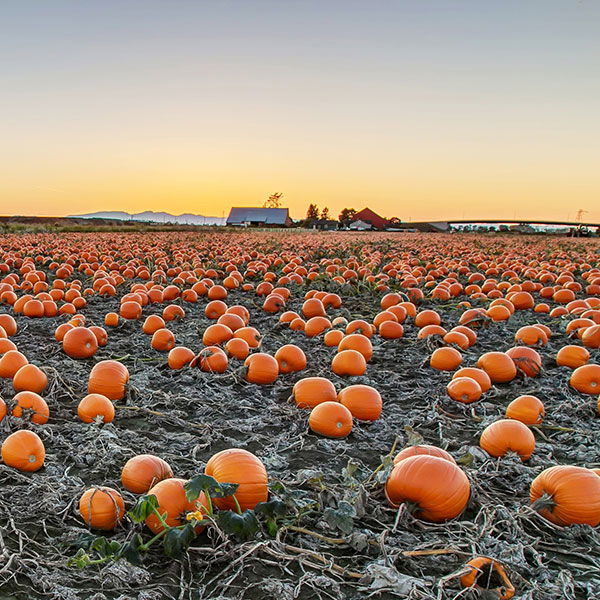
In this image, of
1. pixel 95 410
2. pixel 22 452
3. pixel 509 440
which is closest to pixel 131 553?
pixel 22 452

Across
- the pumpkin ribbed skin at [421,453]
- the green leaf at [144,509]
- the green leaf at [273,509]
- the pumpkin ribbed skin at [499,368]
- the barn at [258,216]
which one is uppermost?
the barn at [258,216]

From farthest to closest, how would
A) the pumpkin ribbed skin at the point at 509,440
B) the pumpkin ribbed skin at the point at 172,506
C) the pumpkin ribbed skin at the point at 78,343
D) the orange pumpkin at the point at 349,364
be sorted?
the pumpkin ribbed skin at the point at 78,343
the orange pumpkin at the point at 349,364
the pumpkin ribbed skin at the point at 509,440
the pumpkin ribbed skin at the point at 172,506

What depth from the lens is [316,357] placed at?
4.96 m

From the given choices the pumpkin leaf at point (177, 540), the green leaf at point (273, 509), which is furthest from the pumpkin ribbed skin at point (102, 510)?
the green leaf at point (273, 509)

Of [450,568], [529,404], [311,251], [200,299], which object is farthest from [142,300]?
[311,251]

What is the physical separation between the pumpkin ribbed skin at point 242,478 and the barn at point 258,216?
8851cm

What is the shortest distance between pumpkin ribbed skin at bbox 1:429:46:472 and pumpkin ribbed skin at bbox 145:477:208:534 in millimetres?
883

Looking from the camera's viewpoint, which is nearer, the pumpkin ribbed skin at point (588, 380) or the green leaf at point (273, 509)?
the green leaf at point (273, 509)

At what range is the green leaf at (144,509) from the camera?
1.96 meters

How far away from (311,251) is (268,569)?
583 inches

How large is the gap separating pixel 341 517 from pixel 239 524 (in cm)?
42

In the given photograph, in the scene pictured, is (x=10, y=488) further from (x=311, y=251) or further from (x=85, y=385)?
(x=311, y=251)

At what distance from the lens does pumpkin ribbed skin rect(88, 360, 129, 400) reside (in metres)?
3.69

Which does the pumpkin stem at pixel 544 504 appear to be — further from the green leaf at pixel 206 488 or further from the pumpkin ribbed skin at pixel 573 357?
the pumpkin ribbed skin at pixel 573 357
